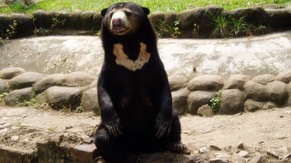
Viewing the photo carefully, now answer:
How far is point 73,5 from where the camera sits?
9414mm

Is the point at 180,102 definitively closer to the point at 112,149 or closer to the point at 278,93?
the point at 278,93

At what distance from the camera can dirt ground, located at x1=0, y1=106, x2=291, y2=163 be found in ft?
13.5

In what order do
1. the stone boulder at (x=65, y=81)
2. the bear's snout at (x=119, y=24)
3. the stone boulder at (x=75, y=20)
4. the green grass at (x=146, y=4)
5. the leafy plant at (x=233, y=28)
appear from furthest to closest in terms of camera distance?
1. the stone boulder at (x=75, y=20)
2. the green grass at (x=146, y=4)
3. the leafy plant at (x=233, y=28)
4. the stone boulder at (x=65, y=81)
5. the bear's snout at (x=119, y=24)

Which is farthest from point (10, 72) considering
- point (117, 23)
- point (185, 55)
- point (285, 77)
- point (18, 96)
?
point (285, 77)

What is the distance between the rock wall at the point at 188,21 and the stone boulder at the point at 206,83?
145 cm

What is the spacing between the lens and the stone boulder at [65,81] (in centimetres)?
641

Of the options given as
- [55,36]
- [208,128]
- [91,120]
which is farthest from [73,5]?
[208,128]

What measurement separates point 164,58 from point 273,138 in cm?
248

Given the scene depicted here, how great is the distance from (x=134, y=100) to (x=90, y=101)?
2.08 m

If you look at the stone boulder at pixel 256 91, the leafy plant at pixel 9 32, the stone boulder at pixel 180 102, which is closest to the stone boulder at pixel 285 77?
the stone boulder at pixel 256 91

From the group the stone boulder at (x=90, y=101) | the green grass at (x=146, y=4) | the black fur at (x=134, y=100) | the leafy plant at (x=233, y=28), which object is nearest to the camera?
the black fur at (x=134, y=100)

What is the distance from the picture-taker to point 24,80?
266 inches

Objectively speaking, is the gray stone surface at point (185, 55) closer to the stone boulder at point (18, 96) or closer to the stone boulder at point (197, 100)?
the stone boulder at point (197, 100)

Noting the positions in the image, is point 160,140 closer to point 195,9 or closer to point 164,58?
point 164,58
